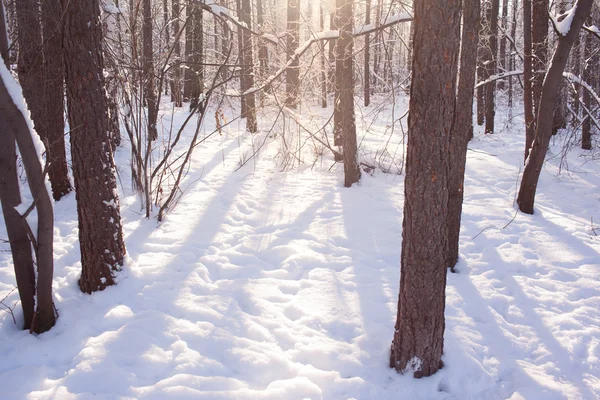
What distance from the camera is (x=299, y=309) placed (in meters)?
3.90

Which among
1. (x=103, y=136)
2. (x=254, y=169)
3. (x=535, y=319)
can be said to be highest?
(x=103, y=136)

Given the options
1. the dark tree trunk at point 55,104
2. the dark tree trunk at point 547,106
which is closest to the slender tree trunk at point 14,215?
the dark tree trunk at point 55,104

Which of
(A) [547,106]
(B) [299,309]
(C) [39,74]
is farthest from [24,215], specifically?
(A) [547,106]

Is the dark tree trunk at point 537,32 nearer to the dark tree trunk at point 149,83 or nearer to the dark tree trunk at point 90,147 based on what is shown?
the dark tree trunk at point 149,83

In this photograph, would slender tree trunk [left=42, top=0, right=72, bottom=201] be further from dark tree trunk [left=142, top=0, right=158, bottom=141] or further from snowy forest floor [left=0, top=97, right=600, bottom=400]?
dark tree trunk [left=142, top=0, right=158, bottom=141]

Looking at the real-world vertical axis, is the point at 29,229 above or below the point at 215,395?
above

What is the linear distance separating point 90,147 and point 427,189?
9.38 ft

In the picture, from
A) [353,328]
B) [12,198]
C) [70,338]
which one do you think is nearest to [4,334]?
[70,338]

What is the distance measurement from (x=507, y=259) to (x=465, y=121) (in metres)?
1.80

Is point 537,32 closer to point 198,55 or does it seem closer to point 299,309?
point 299,309

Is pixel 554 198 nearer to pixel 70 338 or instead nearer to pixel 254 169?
pixel 254 169

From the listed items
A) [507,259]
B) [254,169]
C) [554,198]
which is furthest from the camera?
[254,169]

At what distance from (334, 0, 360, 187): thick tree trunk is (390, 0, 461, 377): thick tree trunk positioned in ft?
14.3

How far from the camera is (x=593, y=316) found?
3.96m
